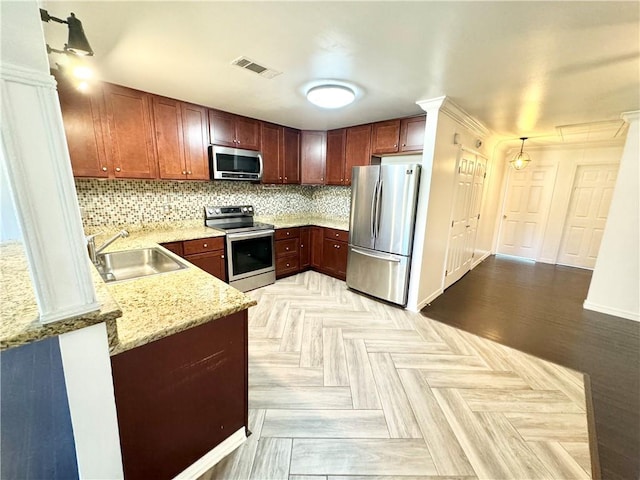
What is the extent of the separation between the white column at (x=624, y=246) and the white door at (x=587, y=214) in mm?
2257

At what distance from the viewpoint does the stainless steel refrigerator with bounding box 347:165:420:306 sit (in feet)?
9.57

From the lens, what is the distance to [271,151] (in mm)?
3760

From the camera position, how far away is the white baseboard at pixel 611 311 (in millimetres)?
3053

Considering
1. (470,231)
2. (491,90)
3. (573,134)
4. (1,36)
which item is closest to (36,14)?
(1,36)

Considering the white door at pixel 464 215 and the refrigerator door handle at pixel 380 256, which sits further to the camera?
the white door at pixel 464 215

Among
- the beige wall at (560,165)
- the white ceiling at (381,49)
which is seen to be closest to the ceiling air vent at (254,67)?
the white ceiling at (381,49)

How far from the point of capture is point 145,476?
3.82 feet

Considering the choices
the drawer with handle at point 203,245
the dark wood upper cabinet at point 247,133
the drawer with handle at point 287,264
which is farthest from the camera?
the drawer with handle at point 287,264

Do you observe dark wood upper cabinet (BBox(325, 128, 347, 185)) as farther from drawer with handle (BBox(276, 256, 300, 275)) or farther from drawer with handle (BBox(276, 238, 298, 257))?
drawer with handle (BBox(276, 256, 300, 275))

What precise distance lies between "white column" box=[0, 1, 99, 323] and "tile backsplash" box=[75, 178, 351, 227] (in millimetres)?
2443

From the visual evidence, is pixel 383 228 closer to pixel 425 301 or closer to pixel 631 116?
pixel 425 301

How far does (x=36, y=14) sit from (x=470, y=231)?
4919mm

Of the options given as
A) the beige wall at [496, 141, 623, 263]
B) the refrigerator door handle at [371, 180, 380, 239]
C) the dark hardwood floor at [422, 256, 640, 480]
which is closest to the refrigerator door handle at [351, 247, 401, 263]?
the refrigerator door handle at [371, 180, 380, 239]

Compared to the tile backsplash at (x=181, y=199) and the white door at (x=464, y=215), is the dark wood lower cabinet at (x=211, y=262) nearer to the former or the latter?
the tile backsplash at (x=181, y=199)
